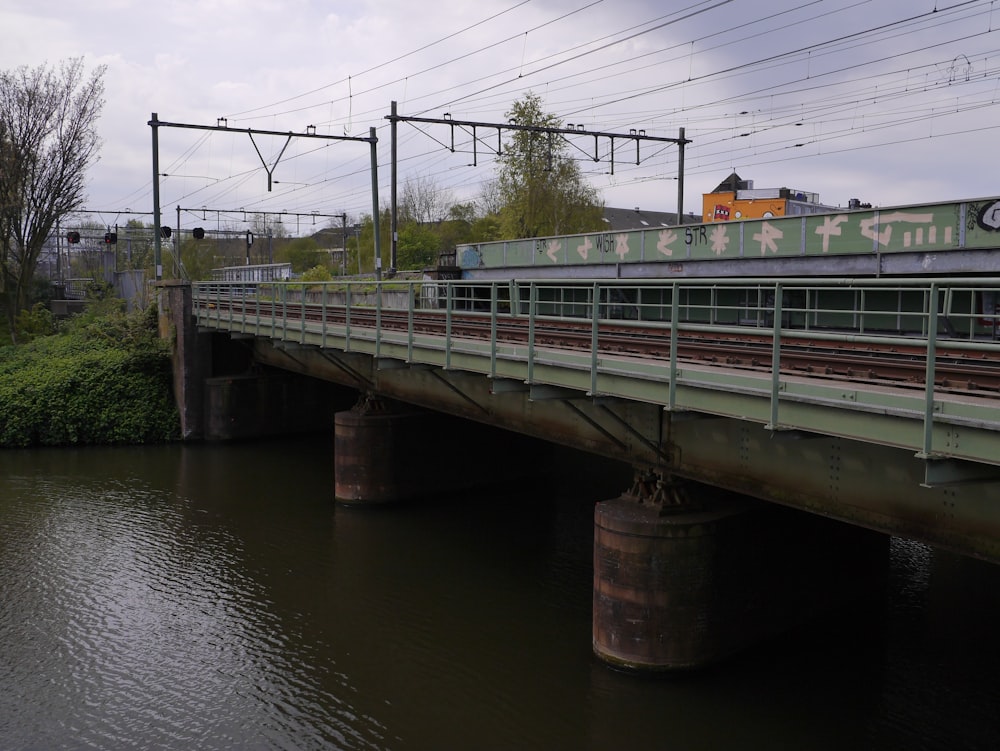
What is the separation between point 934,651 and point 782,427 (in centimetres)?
589

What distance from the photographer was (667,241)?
22500 mm

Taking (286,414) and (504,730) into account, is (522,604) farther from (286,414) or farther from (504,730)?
(286,414)

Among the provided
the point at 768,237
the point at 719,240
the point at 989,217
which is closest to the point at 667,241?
the point at 719,240

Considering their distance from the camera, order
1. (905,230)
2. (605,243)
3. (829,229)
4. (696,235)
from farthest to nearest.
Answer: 1. (605,243)
2. (696,235)
3. (829,229)
4. (905,230)

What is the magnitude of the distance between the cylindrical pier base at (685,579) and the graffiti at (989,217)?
7201 mm

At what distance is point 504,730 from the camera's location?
9.80 m

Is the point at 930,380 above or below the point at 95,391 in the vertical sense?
above

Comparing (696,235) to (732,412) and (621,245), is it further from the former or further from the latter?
(732,412)

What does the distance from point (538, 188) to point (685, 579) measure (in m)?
34.4

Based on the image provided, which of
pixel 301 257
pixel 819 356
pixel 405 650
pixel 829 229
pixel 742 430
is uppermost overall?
pixel 301 257

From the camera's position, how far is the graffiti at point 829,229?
18.0 meters

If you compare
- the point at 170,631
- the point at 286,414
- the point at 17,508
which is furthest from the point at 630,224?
the point at 170,631

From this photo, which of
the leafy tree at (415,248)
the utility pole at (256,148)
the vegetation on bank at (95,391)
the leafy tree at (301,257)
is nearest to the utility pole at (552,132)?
the utility pole at (256,148)

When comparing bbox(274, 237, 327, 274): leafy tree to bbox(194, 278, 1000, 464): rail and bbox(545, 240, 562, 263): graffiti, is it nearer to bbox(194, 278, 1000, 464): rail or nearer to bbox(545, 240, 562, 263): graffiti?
bbox(545, 240, 562, 263): graffiti
